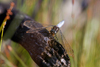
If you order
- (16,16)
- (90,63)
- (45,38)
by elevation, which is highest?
(16,16)

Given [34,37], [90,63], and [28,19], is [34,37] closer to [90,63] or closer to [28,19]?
[28,19]

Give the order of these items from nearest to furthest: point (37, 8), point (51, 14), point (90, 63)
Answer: point (90, 63), point (51, 14), point (37, 8)

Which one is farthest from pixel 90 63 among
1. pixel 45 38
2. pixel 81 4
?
pixel 81 4

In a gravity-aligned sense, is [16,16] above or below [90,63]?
above

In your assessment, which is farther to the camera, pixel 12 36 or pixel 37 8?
pixel 37 8

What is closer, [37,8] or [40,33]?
[40,33]

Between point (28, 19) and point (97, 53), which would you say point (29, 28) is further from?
point (97, 53)

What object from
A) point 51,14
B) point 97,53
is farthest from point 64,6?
point 97,53

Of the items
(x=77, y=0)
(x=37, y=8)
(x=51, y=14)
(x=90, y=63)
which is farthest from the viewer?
(x=77, y=0)

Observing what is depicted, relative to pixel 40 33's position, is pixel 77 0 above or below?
above
